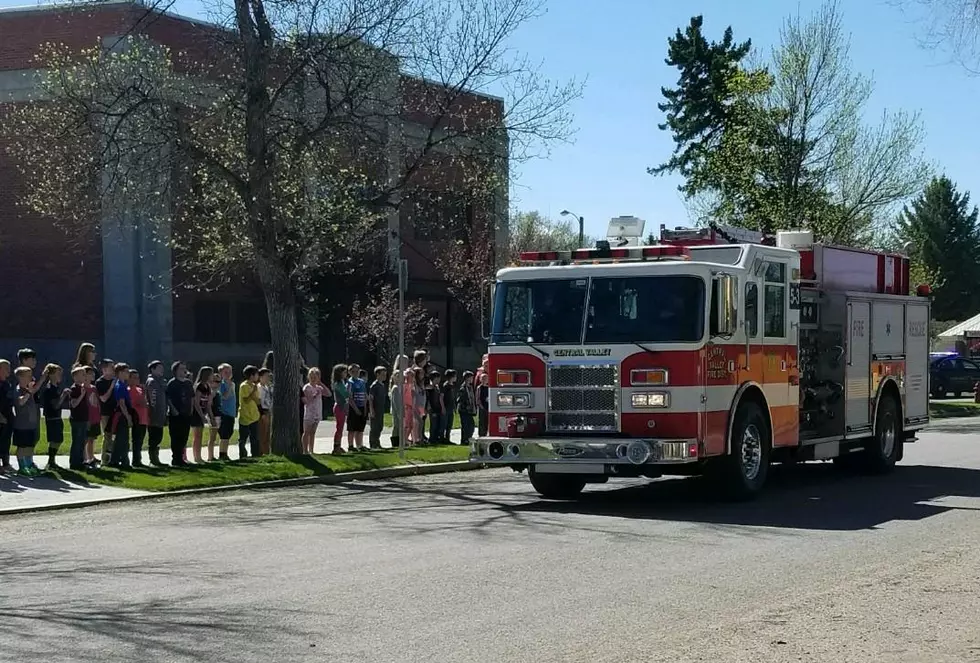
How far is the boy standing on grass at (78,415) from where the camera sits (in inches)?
756

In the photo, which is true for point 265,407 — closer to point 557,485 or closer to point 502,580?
point 557,485

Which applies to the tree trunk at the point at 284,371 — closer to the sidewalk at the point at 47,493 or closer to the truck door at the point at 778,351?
the sidewalk at the point at 47,493

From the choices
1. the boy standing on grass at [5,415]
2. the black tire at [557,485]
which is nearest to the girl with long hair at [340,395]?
the boy standing on grass at [5,415]

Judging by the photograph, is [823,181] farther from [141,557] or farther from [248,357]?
[141,557]

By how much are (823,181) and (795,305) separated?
69.7 ft

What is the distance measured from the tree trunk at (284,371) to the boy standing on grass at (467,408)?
5011 millimetres

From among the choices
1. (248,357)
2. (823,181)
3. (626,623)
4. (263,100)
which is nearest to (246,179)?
(263,100)

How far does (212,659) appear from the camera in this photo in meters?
7.59

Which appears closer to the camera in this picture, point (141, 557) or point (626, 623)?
point (626, 623)

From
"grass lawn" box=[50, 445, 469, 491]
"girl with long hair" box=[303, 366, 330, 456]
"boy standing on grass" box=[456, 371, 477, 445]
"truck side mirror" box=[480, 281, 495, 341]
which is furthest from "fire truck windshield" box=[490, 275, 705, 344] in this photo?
"boy standing on grass" box=[456, 371, 477, 445]

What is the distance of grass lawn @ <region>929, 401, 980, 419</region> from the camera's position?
40.8m

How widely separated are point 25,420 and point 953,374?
42.3 meters

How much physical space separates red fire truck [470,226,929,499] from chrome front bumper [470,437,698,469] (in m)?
0.01

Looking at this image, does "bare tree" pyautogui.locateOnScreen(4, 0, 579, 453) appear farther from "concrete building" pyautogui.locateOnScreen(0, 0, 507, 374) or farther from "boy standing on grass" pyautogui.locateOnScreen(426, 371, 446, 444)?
"concrete building" pyautogui.locateOnScreen(0, 0, 507, 374)
